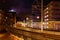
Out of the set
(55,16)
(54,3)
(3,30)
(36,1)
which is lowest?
(3,30)

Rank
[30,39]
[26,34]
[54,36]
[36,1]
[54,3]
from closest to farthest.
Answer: [54,36] → [30,39] → [26,34] → [54,3] → [36,1]

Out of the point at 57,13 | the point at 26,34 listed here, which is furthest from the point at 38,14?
the point at 26,34

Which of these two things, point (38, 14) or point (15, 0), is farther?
point (15, 0)

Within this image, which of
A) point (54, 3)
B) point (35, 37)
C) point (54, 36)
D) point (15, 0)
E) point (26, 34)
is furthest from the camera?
point (15, 0)

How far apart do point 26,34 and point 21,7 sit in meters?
40.2

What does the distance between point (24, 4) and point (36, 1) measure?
40.7 feet

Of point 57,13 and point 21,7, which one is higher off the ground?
point 21,7

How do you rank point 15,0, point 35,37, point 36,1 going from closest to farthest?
point 35,37, point 36,1, point 15,0

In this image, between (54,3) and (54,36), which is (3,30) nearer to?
(54,3)

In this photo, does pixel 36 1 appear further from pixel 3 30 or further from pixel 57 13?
pixel 57 13

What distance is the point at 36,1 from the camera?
1526 inches

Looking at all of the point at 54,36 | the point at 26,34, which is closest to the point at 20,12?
the point at 26,34

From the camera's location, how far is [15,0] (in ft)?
161

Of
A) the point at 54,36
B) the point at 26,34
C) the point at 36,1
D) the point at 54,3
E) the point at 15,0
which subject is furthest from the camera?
the point at 15,0
